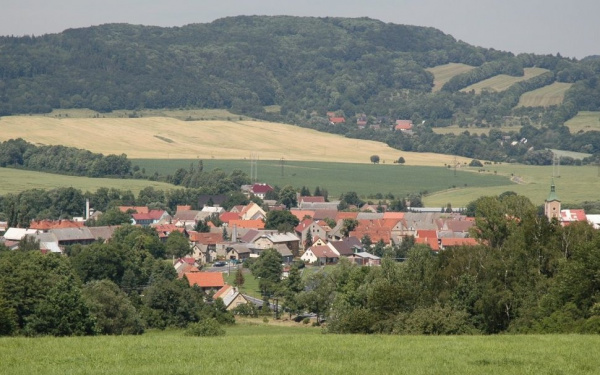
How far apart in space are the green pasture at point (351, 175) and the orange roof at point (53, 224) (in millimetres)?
34826

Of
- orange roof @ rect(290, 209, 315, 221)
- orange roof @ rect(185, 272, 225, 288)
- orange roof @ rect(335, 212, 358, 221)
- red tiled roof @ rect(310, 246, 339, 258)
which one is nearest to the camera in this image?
orange roof @ rect(185, 272, 225, 288)

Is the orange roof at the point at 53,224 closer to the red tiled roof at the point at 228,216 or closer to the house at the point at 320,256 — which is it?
the red tiled roof at the point at 228,216

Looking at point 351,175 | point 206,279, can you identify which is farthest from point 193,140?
point 206,279

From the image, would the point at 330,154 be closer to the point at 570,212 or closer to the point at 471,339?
the point at 570,212

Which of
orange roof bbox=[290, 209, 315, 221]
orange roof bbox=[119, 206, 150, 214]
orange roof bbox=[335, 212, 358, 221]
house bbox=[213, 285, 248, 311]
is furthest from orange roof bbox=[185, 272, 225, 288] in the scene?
orange roof bbox=[290, 209, 315, 221]

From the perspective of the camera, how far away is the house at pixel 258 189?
11719 cm

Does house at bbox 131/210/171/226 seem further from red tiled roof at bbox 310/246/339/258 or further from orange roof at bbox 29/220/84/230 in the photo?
red tiled roof at bbox 310/246/339/258

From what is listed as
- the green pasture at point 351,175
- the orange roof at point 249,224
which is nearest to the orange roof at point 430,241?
the orange roof at point 249,224

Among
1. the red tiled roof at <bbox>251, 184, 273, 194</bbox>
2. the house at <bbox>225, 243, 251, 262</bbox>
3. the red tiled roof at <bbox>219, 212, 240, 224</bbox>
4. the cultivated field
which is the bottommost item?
the house at <bbox>225, 243, 251, 262</bbox>

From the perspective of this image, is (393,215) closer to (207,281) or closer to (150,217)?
(150,217)

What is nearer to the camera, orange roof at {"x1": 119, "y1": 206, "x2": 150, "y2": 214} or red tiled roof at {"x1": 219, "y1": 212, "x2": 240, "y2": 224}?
orange roof at {"x1": 119, "y1": 206, "x2": 150, "y2": 214}

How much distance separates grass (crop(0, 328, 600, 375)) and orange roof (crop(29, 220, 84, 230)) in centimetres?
6661

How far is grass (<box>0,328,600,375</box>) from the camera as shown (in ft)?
62.3

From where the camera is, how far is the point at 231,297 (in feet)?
197
